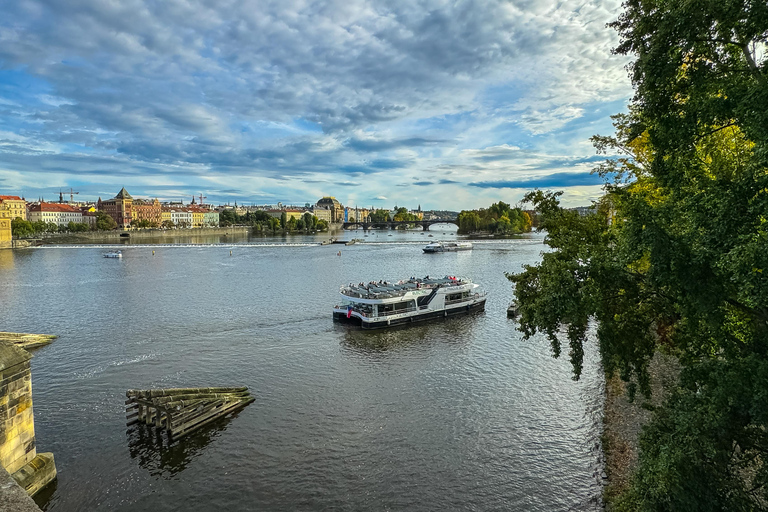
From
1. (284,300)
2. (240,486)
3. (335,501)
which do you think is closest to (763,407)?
(335,501)

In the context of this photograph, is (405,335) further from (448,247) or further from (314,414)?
(448,247)

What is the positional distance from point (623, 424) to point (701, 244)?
552 inches

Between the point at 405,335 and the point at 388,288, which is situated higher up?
the point at 388,288

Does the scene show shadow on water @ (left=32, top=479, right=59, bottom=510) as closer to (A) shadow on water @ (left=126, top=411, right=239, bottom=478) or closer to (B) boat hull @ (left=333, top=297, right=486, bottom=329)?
(A) shadow on water @ (left=126, top=411, right=239, bottom=478)

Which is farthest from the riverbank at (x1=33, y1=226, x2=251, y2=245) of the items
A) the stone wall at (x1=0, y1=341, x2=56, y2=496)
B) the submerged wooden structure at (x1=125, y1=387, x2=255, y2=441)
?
the stone wall at (x1=0, y1=341, x2=56, y2=496)

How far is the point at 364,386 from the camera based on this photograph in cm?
2450

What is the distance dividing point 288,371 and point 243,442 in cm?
768

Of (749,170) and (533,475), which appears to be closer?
(749,170)

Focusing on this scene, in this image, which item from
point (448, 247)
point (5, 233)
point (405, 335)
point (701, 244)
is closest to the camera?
point (701, 244)

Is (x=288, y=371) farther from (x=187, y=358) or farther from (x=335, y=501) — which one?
(x=335, y=501)

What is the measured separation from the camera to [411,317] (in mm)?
38375

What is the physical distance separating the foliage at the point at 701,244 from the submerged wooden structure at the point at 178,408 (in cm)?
1577

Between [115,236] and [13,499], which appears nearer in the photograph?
[13,499]

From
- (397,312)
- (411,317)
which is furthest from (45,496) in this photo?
(411,317)
